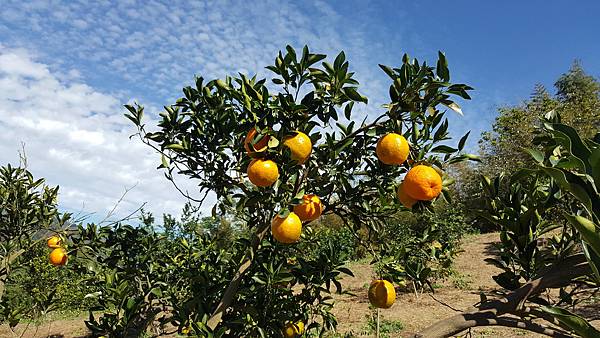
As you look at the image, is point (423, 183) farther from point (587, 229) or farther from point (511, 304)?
point (587, 229)

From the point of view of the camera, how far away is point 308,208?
1718 millimetres

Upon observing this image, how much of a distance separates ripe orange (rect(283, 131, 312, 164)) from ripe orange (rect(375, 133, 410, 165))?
0.31m

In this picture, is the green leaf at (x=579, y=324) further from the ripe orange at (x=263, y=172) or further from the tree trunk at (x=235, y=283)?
the tree trunk at (x=235, y=283)

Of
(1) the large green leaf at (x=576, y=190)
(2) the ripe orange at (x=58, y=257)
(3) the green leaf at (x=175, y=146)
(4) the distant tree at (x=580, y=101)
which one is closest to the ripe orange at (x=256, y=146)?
(3) the green leaf at (x=175, y=146)

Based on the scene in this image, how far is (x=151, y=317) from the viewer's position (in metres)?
2.12

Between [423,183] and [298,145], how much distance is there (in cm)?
52

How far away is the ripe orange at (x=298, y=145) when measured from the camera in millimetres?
1586

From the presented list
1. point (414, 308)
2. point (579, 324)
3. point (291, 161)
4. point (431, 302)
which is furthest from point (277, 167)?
point (431, 302)

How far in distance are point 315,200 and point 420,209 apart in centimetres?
47

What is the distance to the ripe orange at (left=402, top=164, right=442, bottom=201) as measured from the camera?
1484 mm

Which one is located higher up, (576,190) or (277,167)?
(277,167)

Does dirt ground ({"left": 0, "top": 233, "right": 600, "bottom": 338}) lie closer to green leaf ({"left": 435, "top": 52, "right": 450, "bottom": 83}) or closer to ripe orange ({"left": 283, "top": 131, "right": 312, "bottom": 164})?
ripe orange ({"left": 283, "top": 131, "right": 312, "bottom": 164})

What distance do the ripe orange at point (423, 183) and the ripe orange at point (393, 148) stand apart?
0.08m

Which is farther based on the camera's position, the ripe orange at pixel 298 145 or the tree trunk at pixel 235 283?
the tree trunk at pixel 235 283
